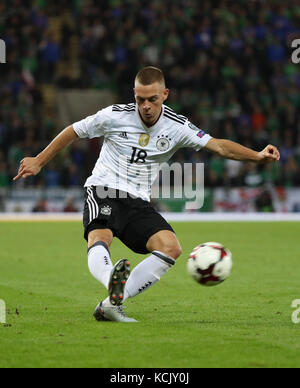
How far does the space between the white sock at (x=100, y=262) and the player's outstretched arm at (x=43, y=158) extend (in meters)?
0.79

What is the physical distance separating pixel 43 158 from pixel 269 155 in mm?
1852

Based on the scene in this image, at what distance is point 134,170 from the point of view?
23.7 feet

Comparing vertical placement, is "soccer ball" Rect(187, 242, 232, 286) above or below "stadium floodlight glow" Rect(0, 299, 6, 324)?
above

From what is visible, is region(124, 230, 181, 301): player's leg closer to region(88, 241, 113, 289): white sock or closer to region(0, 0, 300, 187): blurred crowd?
region(88, 241, 113, 289): white sock

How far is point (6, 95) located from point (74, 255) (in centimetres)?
1301

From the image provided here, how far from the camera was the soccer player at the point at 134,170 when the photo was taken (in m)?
6.77

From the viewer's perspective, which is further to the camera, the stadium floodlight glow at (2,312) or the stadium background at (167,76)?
the stadium background at (167,76)

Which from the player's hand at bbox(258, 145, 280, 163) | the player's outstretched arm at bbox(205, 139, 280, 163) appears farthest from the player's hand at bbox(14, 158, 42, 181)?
the player's hand at bbox(258, 145, 280, 163)

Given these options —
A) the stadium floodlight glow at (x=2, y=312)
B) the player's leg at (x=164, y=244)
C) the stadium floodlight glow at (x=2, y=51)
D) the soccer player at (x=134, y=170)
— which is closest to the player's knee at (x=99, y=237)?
the soccer player at (x=134, y=170)

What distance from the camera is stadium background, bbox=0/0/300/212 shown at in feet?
73.9

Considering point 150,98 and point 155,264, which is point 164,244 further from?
point 150,98

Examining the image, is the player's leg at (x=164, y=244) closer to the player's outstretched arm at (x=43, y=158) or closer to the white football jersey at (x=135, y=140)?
the white football jersey at (x=135, y=140)

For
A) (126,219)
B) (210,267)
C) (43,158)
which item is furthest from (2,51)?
(210,267)

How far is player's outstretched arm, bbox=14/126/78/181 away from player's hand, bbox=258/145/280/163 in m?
1.58
